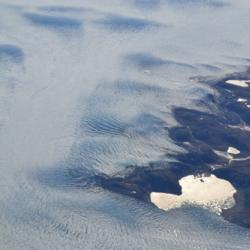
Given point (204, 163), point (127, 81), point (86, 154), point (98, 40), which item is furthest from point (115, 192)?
point (98, 40)

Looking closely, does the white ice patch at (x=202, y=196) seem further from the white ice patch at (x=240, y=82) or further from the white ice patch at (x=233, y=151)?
the white ice patch at (x=240, y=82)

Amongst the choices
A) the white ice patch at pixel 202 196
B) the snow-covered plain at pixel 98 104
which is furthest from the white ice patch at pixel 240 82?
the white ice patch at pixel 202 196

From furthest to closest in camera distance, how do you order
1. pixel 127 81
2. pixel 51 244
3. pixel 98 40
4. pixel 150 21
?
pixel 150 21
pixel 98 40
pixel 127 81
pixel 51 244

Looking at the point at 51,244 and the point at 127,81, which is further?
the point at 127,81

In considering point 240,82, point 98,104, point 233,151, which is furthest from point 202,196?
point 240,82

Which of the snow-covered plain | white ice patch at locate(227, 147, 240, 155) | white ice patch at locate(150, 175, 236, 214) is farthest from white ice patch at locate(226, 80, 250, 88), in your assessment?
white ice patch at locate(150, 175, 236, 214)

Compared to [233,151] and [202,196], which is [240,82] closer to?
[233,151]

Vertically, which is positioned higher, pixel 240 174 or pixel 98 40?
pixel 98 40

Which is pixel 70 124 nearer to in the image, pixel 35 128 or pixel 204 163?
pixel 35 128
